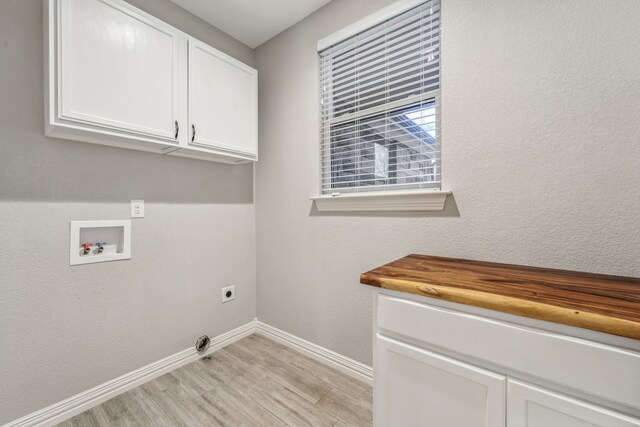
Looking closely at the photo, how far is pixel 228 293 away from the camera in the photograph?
2189 mm

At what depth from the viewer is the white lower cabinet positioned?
0.63 metres

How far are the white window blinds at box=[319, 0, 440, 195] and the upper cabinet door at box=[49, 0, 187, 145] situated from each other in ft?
3.26

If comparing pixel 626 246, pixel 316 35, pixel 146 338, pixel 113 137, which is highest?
pixel 316 35

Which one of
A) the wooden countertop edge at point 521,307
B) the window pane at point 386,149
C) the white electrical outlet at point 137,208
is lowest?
the wooden countertop edge at point 521,307

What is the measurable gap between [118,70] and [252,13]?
1.06 metres

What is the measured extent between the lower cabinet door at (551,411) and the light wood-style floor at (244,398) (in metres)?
0.89

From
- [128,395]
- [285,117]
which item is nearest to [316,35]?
[285,117]

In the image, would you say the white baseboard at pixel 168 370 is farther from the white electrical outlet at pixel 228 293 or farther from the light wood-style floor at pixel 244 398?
the white electrical outlet at pixel 228 293

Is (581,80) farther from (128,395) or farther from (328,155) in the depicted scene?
(128,395)

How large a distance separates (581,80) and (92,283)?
8.55 feet

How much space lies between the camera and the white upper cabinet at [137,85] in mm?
1217

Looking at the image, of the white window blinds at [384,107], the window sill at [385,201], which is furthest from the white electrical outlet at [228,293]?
the white window blinds at [384,107]

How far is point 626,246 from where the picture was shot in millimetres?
990

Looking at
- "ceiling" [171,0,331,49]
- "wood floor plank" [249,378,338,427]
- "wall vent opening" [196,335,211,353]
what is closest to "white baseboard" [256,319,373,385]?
"wood floor plank" [249,378,338,427]
